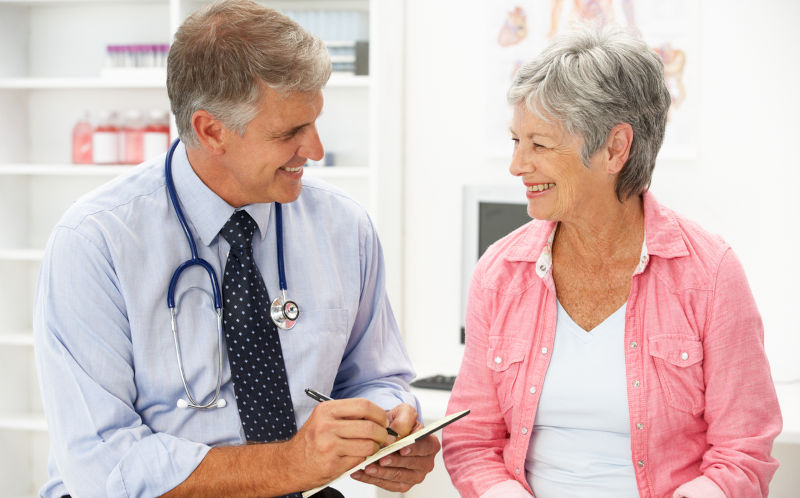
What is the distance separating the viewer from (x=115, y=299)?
4.97 ft

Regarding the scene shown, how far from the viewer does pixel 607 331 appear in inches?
64.6

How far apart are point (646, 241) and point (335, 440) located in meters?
0.69

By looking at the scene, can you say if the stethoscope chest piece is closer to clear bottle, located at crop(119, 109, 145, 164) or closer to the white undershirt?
the white undershirt

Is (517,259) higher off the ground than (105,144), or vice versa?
(105,144)

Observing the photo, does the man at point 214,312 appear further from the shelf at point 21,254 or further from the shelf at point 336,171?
the shelf at point 21,254

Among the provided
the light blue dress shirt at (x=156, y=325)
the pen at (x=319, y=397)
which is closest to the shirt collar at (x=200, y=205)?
the light blue dress shirt at (x=156, y=325)

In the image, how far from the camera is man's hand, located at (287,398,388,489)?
1426mm

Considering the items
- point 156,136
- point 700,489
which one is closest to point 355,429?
point 700,489

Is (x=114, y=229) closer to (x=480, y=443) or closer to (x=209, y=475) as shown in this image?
(x=209, y=475)

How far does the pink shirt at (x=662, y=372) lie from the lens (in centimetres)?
156

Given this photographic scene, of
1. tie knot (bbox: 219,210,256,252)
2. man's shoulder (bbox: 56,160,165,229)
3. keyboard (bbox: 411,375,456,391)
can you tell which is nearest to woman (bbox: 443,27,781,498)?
tie knot (bbox: 219,210,256,252)

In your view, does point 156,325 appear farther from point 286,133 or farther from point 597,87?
point 597,87

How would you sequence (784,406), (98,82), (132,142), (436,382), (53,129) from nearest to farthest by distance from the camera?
(784,406) → (436,382) → (98,82) → (132,142) → (53,129)

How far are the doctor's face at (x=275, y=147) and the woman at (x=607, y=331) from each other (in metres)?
0.40
